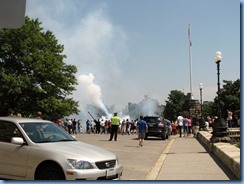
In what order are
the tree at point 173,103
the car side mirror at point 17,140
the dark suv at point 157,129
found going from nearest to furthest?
1. the car side mirror at point 17,140
2. the dark suv at point 157,129
3. the tree at point 173,103

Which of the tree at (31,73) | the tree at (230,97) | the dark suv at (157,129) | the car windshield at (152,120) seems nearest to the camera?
the dark suv at (157,129)

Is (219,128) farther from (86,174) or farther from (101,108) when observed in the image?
(101,108)

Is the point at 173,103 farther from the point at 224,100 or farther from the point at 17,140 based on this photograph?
the point at 17,140

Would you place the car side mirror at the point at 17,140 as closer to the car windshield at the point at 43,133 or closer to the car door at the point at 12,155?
the car door at the point at 12,155

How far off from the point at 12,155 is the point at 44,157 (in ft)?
2.89

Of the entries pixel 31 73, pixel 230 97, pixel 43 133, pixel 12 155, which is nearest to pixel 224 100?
pixel 230 97

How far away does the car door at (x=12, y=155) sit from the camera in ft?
25.4

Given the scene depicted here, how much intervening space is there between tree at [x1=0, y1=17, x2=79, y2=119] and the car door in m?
34.3

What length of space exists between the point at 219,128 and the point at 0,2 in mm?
11720

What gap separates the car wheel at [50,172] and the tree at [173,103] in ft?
282

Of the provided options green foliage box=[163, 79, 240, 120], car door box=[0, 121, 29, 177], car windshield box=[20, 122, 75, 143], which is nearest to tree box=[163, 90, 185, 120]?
green foliage box=[163, 79, 240, 120]

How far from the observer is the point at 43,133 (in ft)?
28.0

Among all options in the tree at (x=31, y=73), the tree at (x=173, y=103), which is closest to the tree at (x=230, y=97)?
the tree at (x=173, y=103)

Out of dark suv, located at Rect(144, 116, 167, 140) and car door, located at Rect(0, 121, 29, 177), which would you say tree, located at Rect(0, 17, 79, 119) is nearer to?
dark suv, located at Rect(144, 116, 167, 140)
